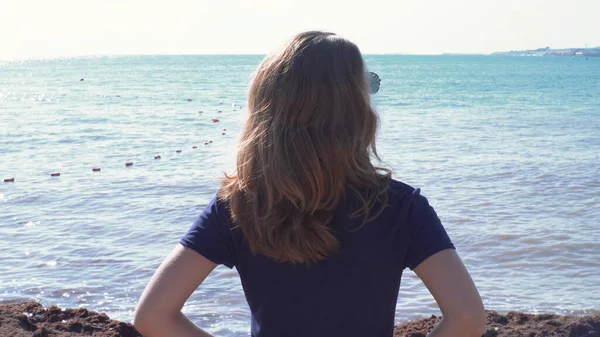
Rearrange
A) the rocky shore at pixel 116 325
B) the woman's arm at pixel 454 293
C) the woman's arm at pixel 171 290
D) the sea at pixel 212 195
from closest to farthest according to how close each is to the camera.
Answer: the woman's arm at pixel 454 293, the woman's arm at pixel 171 290, the rocky shore at pixel 116 325, the sea at pixel 212 195

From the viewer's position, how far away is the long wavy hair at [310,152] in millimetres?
1777

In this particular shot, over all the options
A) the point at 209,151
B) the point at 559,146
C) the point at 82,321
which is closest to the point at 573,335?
the point at 82,321

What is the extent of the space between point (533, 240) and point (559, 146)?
840 centimetres

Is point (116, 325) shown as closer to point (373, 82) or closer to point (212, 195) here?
point (373, 82)

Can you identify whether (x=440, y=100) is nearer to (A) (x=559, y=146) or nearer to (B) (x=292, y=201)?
(A) (x=559, y=146)

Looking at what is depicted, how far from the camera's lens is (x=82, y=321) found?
4.95 m

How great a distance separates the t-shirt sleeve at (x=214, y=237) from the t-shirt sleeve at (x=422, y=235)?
48 centimetres

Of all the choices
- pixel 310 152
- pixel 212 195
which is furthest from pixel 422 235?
pixel 212 195

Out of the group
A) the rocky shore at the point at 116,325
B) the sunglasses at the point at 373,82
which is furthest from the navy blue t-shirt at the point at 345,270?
the rocky shore at the point at 116,325

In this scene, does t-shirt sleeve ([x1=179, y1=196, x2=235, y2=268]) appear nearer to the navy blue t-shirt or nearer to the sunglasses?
the navy blue t-shirt

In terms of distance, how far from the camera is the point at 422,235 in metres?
1.77

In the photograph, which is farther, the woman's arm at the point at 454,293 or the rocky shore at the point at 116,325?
the rocky shore at the point at 116,325

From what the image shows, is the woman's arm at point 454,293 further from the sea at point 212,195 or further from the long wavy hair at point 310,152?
the sea at point 212,195

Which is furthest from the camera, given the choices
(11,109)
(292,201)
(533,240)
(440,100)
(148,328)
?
(440,100)
